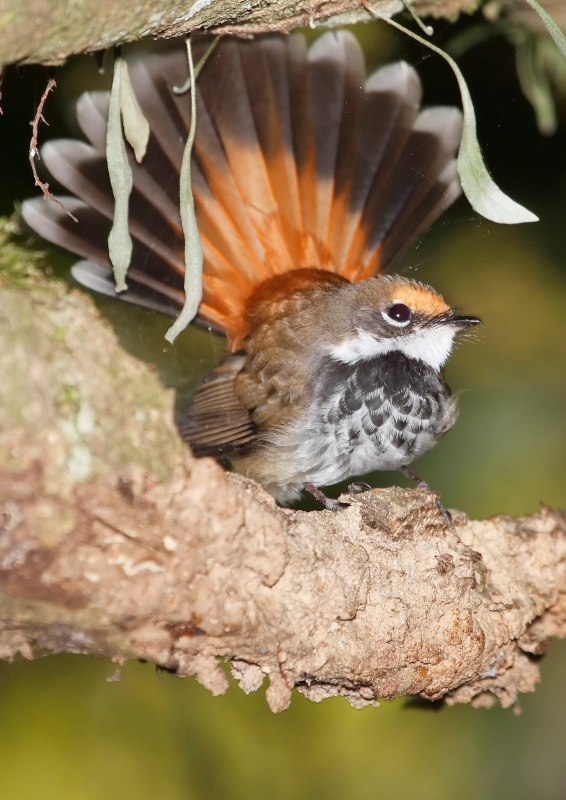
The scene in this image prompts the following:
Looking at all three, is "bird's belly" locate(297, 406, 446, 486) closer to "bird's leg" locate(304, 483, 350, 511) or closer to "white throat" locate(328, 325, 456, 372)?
"bird's leg" locate(304, 483, 350, 511)

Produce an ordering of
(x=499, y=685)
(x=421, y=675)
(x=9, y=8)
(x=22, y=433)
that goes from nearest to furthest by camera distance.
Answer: (x=9, y=8) → (x=22, y=433) → (x=421, y=675) → (x=499, y=685)

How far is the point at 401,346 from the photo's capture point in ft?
12.0

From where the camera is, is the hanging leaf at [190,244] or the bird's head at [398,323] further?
the bird's head at [398,323]

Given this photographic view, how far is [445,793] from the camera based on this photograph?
16.1 feet

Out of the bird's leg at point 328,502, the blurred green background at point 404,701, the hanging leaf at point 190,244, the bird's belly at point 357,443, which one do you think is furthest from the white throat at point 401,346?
the hanging leaf at point 190,244

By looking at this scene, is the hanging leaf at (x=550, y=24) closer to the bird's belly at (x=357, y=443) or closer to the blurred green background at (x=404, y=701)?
the blurred green background at (x=404, y=701)

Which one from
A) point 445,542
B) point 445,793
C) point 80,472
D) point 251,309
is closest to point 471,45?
point 251,309

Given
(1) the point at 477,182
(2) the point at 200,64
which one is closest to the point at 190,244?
(2) the point at 200,64

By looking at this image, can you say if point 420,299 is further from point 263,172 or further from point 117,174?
point 117,174

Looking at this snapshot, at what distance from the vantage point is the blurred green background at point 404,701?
4039 millimetres

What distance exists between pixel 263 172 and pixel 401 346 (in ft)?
3.36

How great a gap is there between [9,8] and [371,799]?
4.39 metres

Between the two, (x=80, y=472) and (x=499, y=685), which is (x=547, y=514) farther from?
(x=80, y=472)

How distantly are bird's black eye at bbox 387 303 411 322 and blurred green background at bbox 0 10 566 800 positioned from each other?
20.7 inches
